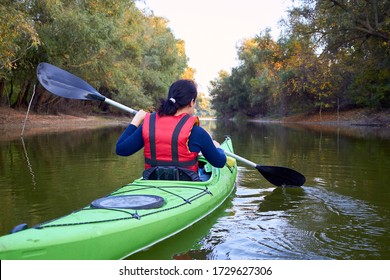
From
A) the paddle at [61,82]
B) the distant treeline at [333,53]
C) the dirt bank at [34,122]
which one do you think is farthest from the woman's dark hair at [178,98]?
the dirt bank at [34,122]

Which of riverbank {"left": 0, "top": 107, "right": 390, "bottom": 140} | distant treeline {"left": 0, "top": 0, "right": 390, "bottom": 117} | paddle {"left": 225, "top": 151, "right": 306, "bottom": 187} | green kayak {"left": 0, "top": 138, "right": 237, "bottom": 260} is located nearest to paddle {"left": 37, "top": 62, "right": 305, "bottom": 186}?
green kayak {"left": 0, "top": 138, "right": 237, "bottom": 260}

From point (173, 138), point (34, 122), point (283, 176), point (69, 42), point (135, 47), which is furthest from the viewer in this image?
point (135, 47)

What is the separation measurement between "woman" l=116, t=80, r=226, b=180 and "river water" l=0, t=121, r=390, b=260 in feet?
2.11

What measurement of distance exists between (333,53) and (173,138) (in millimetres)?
15227

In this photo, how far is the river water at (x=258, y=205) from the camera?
341 centimetres

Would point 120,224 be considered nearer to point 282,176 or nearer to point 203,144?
point 203,144

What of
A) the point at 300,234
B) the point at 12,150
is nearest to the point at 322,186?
the point at 300,234

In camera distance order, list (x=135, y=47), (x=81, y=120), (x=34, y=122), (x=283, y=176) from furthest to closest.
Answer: (x=81, y=120) < (x=135, y=47) < (x=34, y=122) < (x=283, y=176)

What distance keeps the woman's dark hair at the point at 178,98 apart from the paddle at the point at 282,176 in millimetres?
2167

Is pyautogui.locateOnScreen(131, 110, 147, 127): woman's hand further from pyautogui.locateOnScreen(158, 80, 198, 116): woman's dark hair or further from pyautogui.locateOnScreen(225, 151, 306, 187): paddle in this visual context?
pyautogui.locateOnScreen(225, 151, 306, 187): paddle

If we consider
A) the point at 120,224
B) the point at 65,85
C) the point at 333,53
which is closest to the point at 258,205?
the point at 120,224

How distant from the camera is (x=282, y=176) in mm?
5926

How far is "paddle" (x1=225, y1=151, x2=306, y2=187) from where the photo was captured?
19.2 ft

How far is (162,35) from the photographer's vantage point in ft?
113
